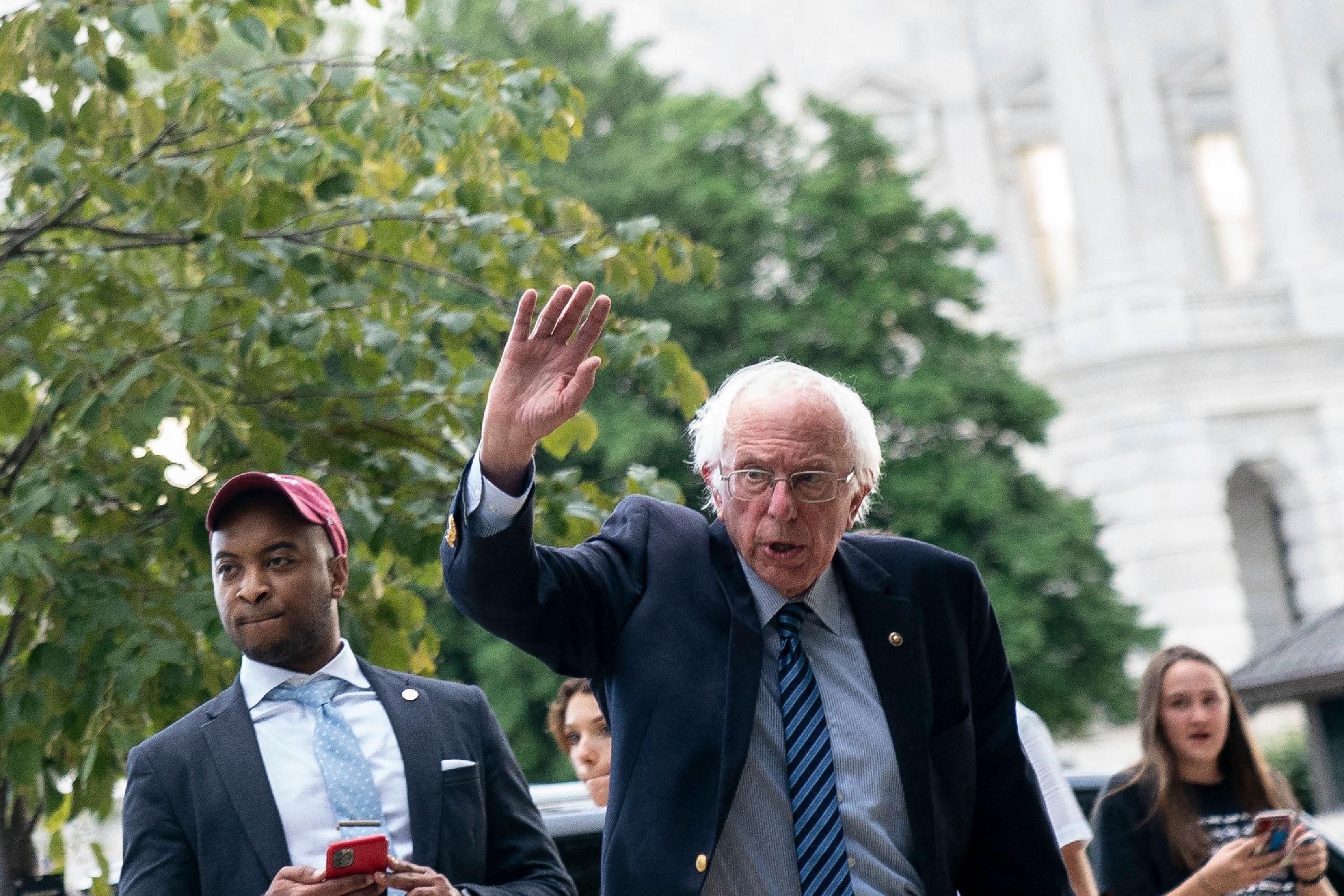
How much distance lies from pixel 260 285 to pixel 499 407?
9.66 feet

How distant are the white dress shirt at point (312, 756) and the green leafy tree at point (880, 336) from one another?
710 inches

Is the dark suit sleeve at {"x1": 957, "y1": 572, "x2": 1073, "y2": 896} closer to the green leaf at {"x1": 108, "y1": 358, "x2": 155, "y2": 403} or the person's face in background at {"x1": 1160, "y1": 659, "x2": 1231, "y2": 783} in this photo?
the person's face in background at {"x1": 1160, "y1": 659, "x2": 1231, "y2": 783}

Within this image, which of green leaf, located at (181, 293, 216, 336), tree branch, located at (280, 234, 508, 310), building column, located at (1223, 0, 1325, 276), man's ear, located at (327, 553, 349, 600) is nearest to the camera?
man's ear, located at (327, 553, 349, 600)

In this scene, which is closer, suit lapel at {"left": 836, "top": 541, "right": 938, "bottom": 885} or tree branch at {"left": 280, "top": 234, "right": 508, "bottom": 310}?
suit lapel at {"left": 836, "top": 541, "right": 938, "bottom": 885}

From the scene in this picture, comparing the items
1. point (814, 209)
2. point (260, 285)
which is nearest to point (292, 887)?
point (260, 285)

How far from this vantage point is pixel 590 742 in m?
6.34

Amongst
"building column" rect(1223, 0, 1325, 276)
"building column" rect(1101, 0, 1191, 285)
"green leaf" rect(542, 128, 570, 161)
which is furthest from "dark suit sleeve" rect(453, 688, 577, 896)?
"building column" rect(1101, 0, 1191, 285)

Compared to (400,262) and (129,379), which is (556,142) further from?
(129,379)

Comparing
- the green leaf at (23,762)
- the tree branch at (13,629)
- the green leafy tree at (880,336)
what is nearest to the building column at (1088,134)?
the green leafy tree at (880,336)

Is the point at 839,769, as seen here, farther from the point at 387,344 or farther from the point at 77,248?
the point at 77,248

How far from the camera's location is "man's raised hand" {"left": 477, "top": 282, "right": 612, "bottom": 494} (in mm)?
3299

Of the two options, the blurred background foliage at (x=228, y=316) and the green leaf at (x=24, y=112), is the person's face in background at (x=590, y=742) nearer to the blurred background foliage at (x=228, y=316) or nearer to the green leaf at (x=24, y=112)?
the blurred background foliage at (x=228, y=316)

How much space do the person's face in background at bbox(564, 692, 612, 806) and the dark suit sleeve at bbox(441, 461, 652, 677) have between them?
2.68 m

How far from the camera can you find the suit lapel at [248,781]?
3613mm
